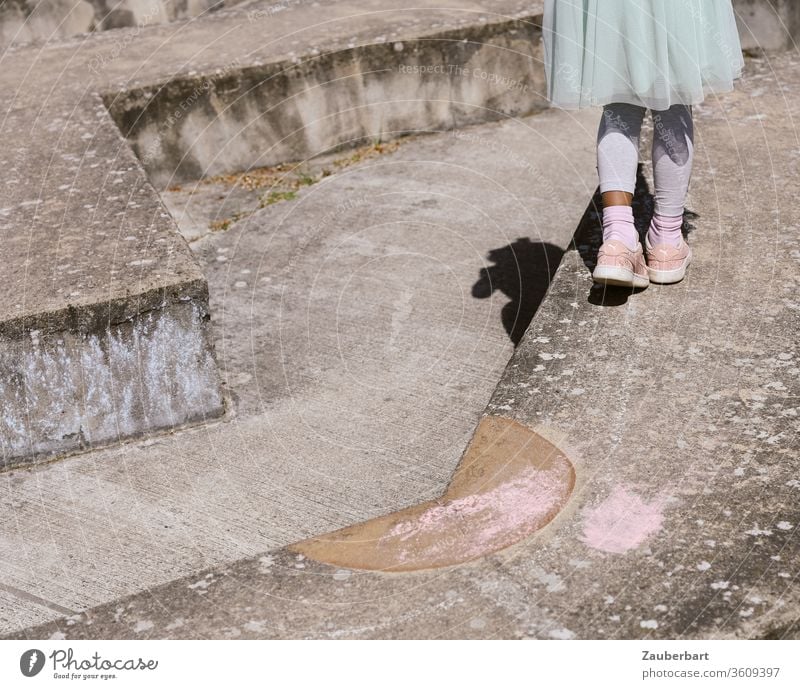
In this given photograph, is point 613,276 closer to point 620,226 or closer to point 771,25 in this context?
point 620,226

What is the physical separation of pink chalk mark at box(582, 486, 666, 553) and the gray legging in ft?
3.23

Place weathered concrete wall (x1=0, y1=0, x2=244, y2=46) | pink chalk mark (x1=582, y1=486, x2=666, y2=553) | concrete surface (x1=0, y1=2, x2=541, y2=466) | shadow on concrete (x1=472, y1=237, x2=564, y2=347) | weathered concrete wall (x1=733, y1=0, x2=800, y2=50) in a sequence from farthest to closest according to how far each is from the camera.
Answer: weathered concrete wall (x1=0, y1=0, x2=244, y2=46)
weathered concrete wall (x1=733, y1=0, x2=800, y2=50)
shadow on concrete (x1=472, y1=237, x2=564, y2=347)
concrete surface (x1=0, y1=2, x2=541, y2=466)
pink chalk mark (x1=582, y1=486, x2=666, y2=553)

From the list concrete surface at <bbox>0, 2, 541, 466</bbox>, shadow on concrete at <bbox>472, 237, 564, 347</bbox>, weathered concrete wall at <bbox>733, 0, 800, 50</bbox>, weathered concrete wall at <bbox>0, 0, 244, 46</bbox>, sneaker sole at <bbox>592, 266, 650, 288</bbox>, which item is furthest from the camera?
weathered concrete wall at <bbox>0, 0, 244, 46</bbox>

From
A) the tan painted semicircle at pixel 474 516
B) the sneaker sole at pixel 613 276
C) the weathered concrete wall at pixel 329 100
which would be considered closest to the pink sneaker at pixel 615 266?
the sneaker sole at pixel 613 276

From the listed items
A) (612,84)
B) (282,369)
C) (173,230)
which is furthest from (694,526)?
(173,230)

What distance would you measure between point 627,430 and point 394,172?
267 cm

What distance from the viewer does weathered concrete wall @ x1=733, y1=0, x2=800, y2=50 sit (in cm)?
518

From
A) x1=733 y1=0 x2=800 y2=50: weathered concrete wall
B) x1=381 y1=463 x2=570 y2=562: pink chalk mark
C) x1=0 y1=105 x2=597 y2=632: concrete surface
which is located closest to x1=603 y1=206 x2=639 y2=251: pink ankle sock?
x1=0 y1=105 x2=597 y2=632: concrete surface

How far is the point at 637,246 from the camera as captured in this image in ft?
10.1

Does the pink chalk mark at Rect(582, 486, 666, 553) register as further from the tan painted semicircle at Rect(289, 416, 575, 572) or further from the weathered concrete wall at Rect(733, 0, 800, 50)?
the weathered concrete wall at Rect(733, 0, 800, 50)

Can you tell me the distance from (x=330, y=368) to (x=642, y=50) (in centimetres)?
140

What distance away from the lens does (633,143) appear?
2.99m

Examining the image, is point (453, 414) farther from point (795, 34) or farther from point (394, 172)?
point (795, 34)

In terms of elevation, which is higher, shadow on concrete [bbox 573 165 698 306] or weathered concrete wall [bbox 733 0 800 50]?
shadow on concrete [bbox 573 165 698 306]
